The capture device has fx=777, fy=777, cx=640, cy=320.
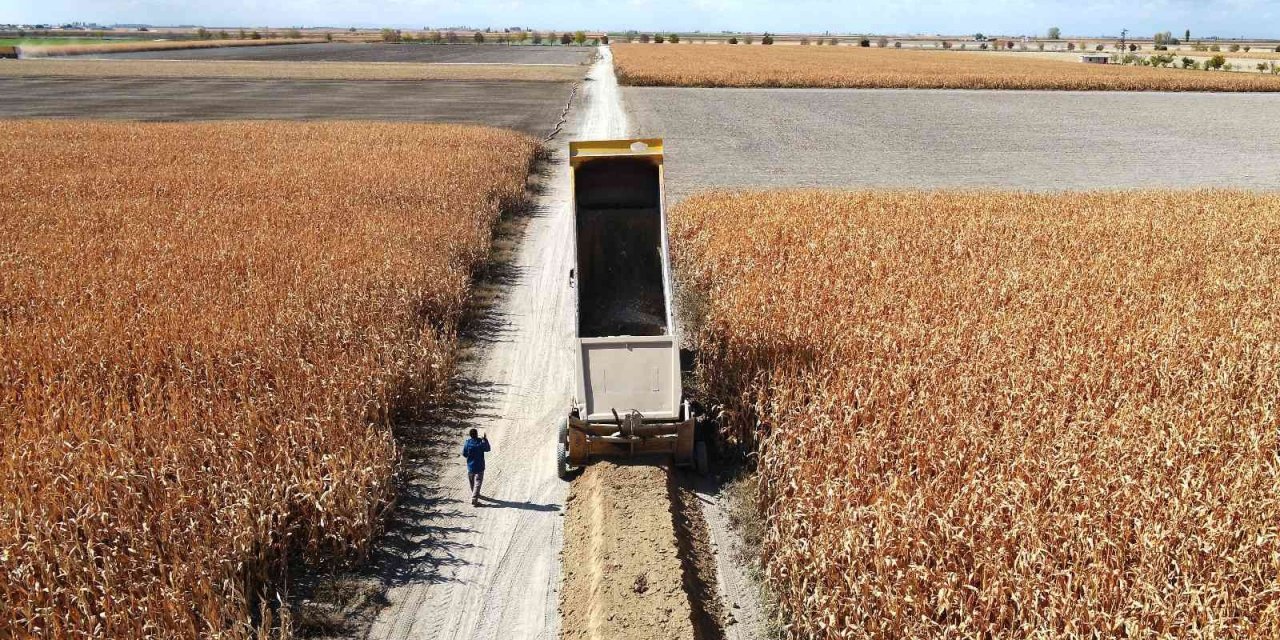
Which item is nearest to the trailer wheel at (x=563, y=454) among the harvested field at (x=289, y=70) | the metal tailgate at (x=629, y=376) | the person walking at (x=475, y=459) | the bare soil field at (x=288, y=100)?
the metal tailgate at (x=629, y=376)

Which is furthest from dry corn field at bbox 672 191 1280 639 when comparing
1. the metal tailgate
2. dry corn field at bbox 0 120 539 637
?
dry corn field at bbox 0 120 539 637

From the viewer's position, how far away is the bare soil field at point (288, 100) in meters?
39.4

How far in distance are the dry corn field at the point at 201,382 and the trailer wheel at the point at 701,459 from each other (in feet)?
9.98

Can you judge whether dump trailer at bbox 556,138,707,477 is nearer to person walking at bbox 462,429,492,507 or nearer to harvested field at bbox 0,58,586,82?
person walking at bbox 462,429,492,507

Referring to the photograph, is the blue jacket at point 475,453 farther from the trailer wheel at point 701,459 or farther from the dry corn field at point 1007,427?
the dry corn field at point 1007,427

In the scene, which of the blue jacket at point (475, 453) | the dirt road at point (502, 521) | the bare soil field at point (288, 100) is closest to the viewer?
the dirt road at point (502, 521)

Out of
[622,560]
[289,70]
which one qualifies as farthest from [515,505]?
[289,70]

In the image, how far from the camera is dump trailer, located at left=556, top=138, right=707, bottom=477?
25.3 feet

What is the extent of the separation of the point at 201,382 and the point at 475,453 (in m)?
3.27

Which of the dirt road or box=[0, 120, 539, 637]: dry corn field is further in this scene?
the dirt road

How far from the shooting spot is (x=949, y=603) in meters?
4.98

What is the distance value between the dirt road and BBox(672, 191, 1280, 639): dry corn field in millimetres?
2013

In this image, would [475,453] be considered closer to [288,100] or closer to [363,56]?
[288,100]

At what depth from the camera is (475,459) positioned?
741 centimetres
